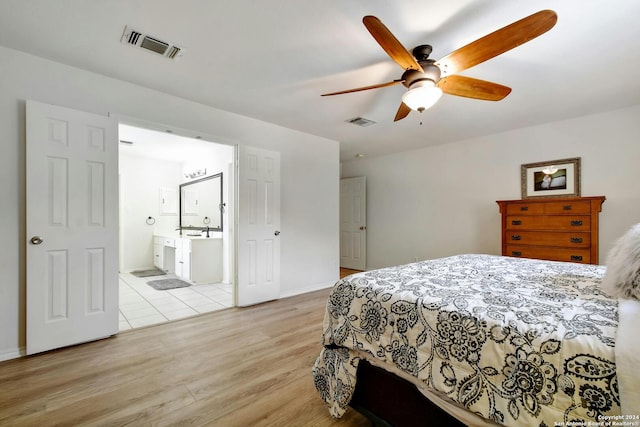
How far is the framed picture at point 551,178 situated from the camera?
11.8 ft

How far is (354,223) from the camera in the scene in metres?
6.07

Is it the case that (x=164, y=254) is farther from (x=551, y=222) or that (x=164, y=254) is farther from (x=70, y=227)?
(x=551, y=222)

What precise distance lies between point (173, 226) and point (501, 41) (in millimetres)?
6588

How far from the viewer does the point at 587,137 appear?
3500mm

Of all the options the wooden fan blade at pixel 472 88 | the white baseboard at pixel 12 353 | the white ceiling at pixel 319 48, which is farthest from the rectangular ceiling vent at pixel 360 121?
the white baseboard at pixel 12 353

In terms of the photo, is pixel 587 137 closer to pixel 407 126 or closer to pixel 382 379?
pixel 407 126

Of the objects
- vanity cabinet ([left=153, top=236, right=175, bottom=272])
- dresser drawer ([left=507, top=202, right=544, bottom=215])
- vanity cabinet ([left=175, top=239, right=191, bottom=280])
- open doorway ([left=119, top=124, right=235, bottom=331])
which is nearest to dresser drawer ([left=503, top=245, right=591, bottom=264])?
dresser drawer ([left=507, top=202, right=544, bottom=215])

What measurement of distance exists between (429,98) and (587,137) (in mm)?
2961

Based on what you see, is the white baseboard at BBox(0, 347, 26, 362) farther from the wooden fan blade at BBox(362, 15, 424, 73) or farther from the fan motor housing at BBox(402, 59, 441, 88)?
the fan motor housing at BBox(402, 59, 441, 88)

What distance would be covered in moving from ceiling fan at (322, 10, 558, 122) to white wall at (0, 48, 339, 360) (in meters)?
2.15

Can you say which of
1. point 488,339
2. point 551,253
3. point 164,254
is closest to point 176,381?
point 488,339

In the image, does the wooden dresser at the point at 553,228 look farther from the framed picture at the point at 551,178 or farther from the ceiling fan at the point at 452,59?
the ceiling fan at the point at 452,59

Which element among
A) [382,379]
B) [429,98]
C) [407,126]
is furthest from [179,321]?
[407,126]

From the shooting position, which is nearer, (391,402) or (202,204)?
(391,402)
